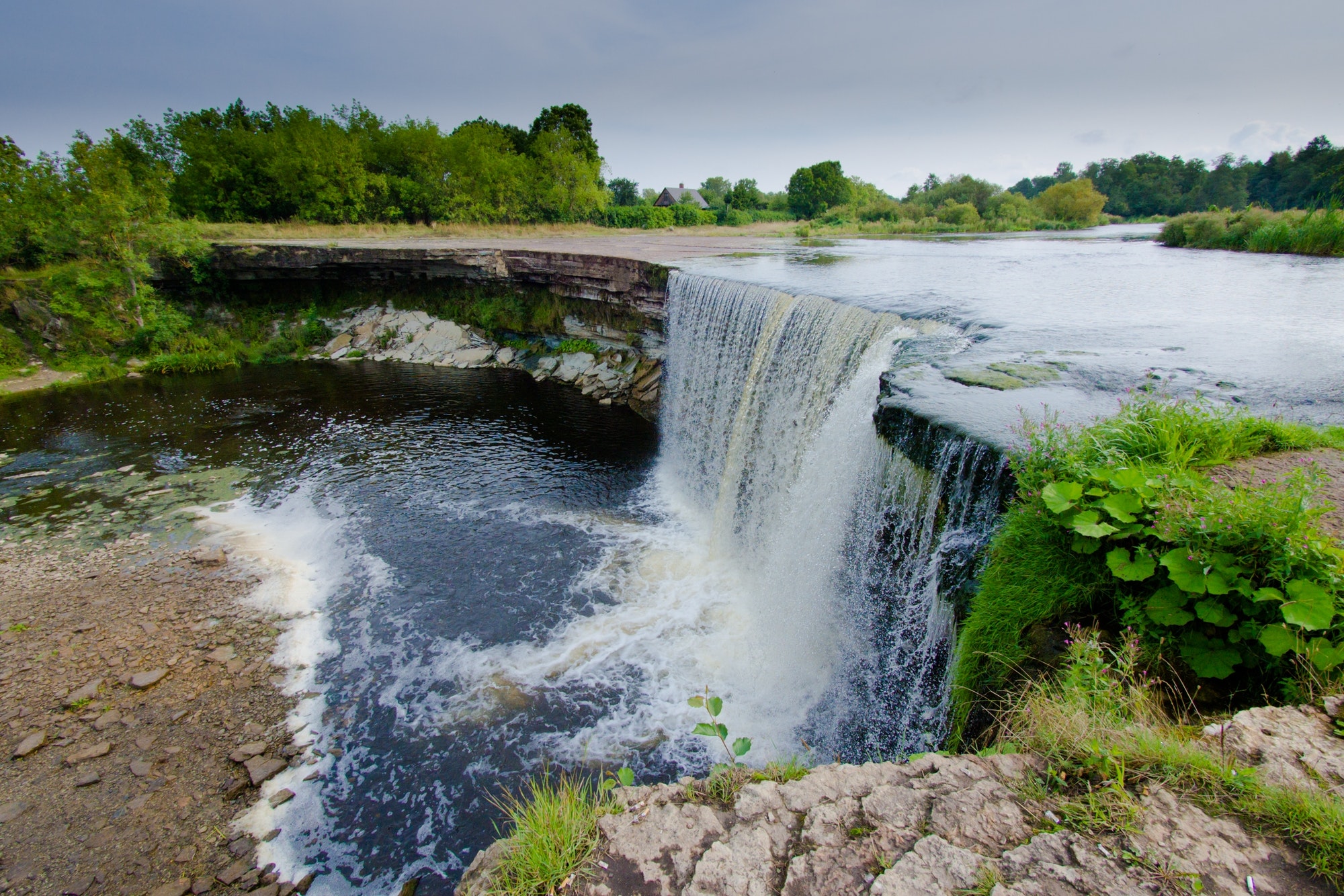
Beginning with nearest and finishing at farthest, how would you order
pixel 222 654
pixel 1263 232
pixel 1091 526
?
pixel 1091 526 < pixel 222 654 < pixel 1263 232

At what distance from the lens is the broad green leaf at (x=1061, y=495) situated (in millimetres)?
3295

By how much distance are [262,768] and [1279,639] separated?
803cm

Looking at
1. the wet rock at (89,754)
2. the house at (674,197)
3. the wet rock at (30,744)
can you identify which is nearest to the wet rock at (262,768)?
the wet rock at (89,754)

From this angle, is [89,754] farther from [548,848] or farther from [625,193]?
[625,193]

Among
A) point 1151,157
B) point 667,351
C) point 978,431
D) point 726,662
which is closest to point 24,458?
point 667,351

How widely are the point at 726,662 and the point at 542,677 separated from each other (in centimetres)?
233

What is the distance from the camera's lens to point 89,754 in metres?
5.74

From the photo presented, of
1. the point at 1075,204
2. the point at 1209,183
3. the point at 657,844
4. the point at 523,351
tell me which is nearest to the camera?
the point at 657,844

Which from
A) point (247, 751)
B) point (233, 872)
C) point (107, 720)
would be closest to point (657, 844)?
point (233, 872)

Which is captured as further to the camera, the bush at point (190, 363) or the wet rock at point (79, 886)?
the bush at point (190, 363)

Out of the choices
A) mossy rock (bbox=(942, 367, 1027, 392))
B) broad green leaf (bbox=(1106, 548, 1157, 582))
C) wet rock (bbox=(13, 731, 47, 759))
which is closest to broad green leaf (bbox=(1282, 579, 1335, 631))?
broad green leaf (bbox=(1106, 548, 1157, 582))

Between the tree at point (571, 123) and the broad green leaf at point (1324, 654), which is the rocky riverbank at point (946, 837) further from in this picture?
the tree at point (571, 123)

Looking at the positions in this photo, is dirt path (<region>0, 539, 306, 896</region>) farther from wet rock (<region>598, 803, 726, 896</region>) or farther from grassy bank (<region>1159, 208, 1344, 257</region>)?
grassy bank (<region>1159, 208, 1344, 257</region>)

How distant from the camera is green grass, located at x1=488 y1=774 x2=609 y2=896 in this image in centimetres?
250
